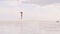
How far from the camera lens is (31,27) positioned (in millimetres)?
2664

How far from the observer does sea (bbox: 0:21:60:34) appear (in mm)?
2623

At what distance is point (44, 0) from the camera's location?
2574 millimetres

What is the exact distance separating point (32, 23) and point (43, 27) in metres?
0.23

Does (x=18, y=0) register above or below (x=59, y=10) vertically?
above

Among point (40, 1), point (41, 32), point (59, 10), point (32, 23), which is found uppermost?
point (40, 1)

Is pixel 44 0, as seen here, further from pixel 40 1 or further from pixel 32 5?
pixel 32 5

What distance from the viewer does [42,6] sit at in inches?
105

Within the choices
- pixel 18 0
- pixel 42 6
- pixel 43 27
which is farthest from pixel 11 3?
pixel 43 27

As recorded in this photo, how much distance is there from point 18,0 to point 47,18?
67 cm

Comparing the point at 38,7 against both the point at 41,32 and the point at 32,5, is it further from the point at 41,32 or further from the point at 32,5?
the point at 41,32

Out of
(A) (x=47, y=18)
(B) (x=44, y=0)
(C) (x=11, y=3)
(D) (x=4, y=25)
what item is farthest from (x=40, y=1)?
(D) (x=4, y=25)

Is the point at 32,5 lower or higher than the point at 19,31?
higher

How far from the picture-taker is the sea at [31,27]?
262cm

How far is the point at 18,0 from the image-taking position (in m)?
2.58
